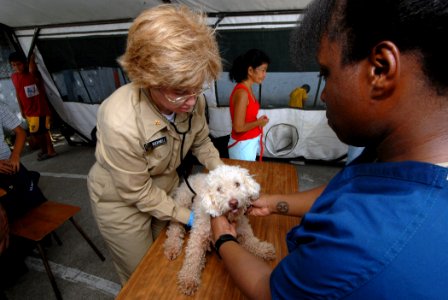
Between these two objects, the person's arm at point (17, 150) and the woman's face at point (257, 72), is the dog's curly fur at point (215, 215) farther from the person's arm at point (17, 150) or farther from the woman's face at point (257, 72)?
the person's arm at point (17, 150)

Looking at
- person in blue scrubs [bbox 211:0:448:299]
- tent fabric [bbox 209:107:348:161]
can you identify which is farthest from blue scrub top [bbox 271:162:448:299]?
tent fabric [bbox 209:107:348:161]

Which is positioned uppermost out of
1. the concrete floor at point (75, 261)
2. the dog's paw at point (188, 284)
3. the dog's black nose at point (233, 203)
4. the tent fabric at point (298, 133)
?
the dog's black nose at point (233, 203)

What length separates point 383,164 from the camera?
502 mm

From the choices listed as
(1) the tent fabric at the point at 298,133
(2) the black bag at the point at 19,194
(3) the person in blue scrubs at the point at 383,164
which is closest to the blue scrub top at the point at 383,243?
(3) the person in blue scrubs at the point at 383,164

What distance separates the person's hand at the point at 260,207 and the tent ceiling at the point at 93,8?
257 centimetres

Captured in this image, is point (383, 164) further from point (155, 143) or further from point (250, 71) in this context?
point (250, 71)

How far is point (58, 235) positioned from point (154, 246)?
2.32m

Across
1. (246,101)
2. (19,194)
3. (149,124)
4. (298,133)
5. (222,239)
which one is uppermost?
(149,124)

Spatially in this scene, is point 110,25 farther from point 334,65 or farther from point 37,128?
point 334,65

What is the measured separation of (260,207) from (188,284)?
52 cm

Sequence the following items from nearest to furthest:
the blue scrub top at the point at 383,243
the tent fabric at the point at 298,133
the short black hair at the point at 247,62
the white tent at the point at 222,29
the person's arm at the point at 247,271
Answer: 1. the blue scrub top at the point at 383,243
2. the person's arm at the point at 247,271
3. the short black hair at the point at 247,62
4. the white tent at the point at 222,29
5. the tent fabric at the point at 298,133

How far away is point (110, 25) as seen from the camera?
3.56 metres

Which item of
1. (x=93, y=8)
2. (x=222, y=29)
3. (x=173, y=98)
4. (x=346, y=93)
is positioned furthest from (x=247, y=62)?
(x=93, y=8)

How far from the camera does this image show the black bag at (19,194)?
1.88 metres
